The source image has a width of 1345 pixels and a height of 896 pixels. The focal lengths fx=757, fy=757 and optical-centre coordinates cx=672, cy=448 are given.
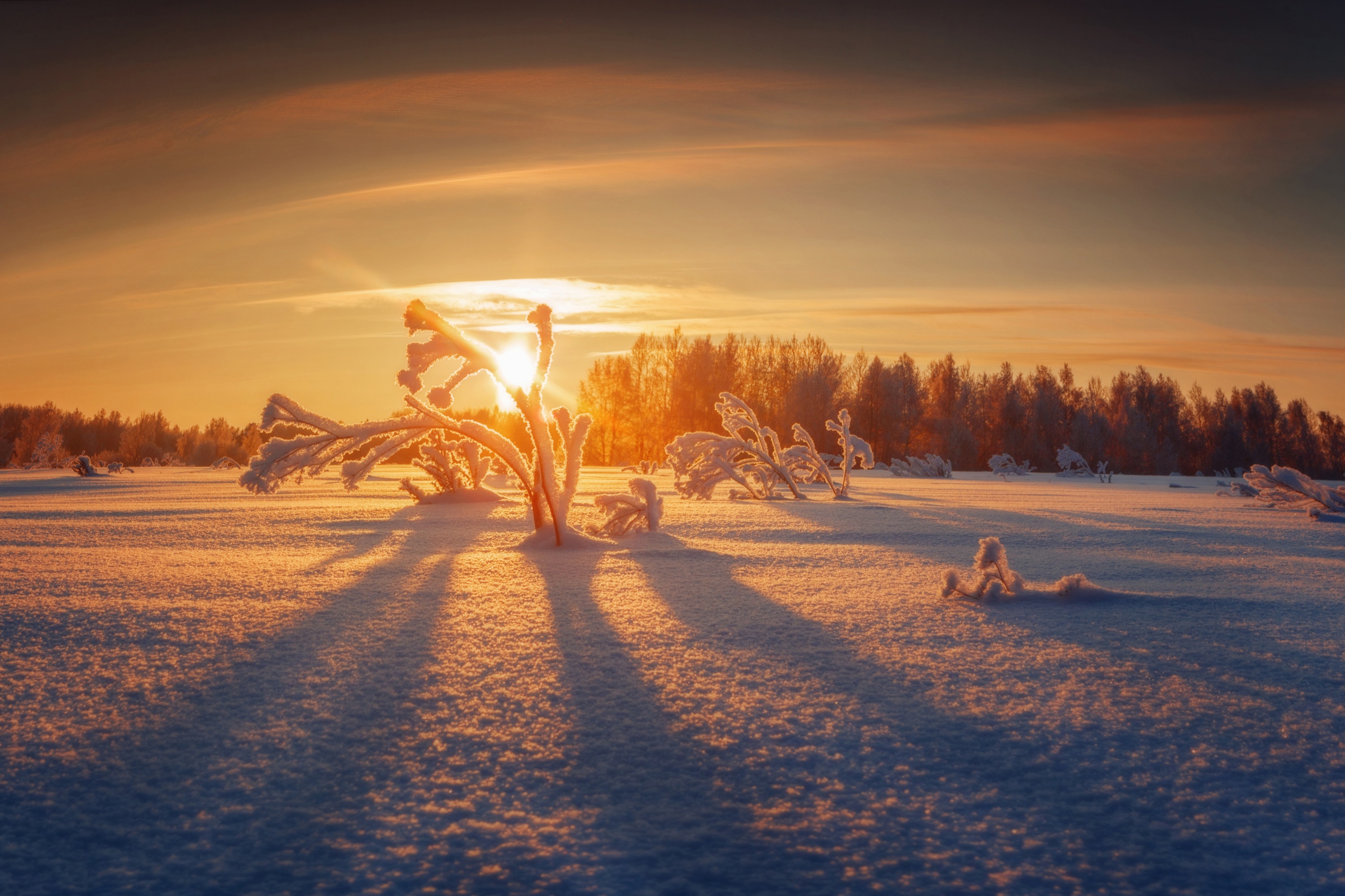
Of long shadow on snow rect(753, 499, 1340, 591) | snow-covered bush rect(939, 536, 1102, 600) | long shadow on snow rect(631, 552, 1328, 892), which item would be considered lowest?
long shadow on snow rect(631, 552, 1328, 892)

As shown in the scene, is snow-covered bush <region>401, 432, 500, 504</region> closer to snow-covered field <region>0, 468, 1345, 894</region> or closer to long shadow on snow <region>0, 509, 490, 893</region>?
snow-covered field <region>0, 468, 1345, 894</region>

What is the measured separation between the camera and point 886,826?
1491 millimetres

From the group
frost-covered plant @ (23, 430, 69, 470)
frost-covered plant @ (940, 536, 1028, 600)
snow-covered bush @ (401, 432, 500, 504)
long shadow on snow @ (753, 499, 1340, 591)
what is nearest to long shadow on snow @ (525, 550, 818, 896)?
frost-covered plant @ (940, 536, 1028, 600)

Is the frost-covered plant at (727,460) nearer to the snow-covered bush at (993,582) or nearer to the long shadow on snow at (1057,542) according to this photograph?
the long shadow on snow at (1057,542)

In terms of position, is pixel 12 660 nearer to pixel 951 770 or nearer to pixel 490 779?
pixel 490 779

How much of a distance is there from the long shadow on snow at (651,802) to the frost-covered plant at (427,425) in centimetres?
270

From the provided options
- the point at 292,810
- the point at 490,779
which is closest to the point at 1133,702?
the point at 490,779

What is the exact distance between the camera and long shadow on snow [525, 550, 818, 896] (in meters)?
1.33

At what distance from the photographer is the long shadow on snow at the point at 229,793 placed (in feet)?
4.43

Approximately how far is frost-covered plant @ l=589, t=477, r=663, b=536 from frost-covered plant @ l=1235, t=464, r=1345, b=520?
692 cm

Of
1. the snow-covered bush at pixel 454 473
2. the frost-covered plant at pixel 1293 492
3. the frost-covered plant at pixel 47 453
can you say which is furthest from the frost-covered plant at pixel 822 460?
the frost-covered plant at pixel 47 453

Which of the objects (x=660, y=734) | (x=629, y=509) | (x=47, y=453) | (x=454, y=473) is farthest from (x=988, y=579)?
(x=47, y=453)

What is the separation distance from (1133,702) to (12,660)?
3.56 metres

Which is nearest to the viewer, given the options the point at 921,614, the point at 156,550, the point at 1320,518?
the point at 921,614
